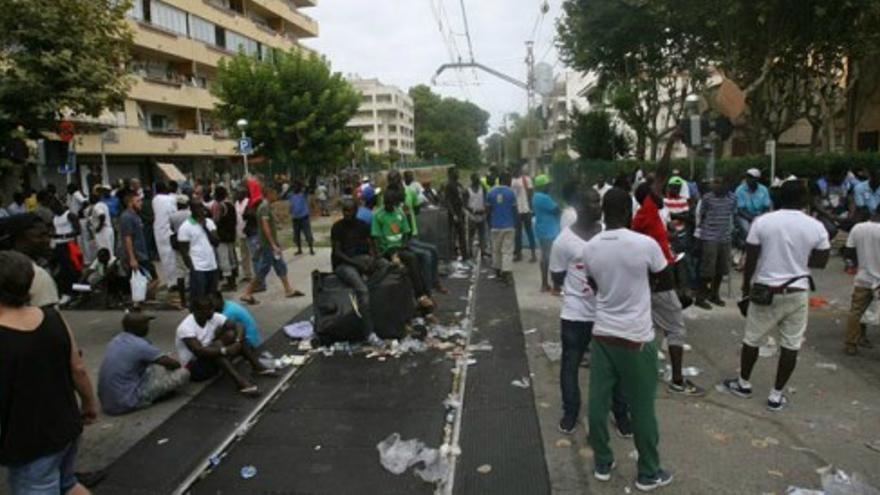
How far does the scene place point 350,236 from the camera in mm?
8211

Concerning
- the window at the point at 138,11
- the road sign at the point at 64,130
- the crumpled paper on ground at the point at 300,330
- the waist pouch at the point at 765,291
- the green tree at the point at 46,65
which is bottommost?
the crumpled paper on ground at the point at 300,330

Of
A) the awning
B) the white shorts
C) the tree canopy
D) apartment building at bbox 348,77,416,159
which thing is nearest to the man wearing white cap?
the white shorts

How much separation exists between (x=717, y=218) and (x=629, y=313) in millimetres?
5768

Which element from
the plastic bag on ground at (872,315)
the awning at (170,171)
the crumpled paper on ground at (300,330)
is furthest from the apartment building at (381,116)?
the plastic bag on ground at (872,315)

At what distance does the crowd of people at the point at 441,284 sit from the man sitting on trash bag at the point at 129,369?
0.04ft

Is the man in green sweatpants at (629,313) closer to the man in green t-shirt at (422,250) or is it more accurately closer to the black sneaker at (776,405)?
the black sneaker at (776,405)

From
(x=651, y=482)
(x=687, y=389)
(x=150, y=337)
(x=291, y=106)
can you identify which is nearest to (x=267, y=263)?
(x=150, y=337)

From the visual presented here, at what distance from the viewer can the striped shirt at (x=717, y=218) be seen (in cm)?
923

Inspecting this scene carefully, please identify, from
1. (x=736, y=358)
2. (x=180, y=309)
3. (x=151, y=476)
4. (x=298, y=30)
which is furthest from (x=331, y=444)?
(x=298, y=30)

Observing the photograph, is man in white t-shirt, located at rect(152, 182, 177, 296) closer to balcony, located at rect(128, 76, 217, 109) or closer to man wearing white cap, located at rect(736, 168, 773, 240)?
man wearing white cap, located at rect(736, 168, 773, 240)

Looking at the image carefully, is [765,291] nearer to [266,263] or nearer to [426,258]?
[426,258]

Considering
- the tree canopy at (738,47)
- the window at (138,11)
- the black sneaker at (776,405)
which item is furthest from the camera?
the window at (138,11)

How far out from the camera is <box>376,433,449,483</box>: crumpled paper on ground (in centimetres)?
473

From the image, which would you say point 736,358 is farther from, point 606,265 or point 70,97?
point 70,97
